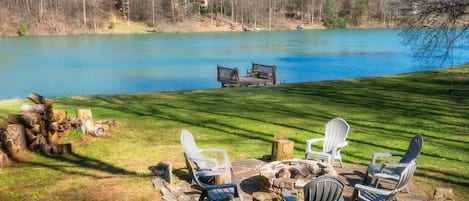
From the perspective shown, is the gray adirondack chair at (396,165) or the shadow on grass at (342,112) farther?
the shadow on grass at (342,112)

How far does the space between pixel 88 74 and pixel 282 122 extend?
19.5m

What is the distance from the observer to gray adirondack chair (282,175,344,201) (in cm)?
482

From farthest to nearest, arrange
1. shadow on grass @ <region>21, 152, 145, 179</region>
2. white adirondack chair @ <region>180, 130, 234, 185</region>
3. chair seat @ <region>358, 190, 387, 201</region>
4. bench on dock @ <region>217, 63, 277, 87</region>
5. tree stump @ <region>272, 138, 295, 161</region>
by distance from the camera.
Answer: bench on dock @ <region>217, 63, 277, 87</region>, shadow on grass @ <region>21, 152, 145, 179</region>, tree stump @ <region>272, 138, 295, 161</region>, white adirondack chair @ <region>180, 130, 234, 185</region>, chair seat @ <region>358, 190, 387, 201</region>

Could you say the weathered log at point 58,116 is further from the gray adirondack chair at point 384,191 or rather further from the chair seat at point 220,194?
the gray adirondack chair at point 384,191

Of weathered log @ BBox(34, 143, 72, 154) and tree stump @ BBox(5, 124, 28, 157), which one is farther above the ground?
tree stump @ BBox(5, 124, 28, 157)

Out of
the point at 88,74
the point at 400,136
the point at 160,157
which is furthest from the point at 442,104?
the point at 88,74

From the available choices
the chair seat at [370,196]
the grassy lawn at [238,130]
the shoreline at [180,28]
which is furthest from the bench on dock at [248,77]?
the shoreline at [180,28]

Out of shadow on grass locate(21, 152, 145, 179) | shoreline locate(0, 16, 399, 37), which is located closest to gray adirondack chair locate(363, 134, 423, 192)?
shadow on grass locate(21, 152, 145, 179)

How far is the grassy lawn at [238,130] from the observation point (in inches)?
281

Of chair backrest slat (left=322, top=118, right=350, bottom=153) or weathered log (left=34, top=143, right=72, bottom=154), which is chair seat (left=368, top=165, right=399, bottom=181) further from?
weathered log (left=34, top=143, right=72, bottom=154)

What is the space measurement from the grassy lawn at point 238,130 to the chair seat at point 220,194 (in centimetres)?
97

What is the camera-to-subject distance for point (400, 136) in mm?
9977

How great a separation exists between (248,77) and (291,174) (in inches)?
612

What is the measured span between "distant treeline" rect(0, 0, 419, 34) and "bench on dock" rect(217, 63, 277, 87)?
5420 cm
